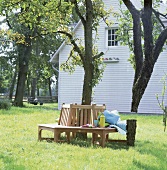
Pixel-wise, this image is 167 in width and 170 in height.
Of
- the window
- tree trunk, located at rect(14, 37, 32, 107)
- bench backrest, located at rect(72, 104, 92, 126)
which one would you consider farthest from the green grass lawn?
tree trunk, located at rect(14, 37, 32, 107)

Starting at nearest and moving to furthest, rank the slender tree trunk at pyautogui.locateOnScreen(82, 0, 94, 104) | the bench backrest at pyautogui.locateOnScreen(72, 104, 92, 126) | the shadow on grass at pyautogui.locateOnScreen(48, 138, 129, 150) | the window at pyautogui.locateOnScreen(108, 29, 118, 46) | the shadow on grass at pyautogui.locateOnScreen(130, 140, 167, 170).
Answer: the shadow on grass at pyautogui.locateOnScreen(130, 140, 167, 170) < the shadow on grass at pyautogui.locateOnScreen(48, 138, 129, 150) < the bench backrest at pyautogui.locateOnScreen(72, 104, 92, 126) < the slender tree trunk at pyautogui.locateOnScreen(82, 0, 94, 104) < the window at pyautogui.locateOnScreen(108, 29, 118, 46)

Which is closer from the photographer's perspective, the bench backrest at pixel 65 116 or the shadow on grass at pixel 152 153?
the shadow on grass at pixel 152 153

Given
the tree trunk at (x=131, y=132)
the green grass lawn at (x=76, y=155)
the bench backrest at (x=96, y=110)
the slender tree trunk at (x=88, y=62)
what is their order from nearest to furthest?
1. the green grass lawn at (x=76, y=155)
2. the tree trunk at (x=131, y=132)
3. the bench backrest at (x=96, y=110)
4. the slender tree trunk at (x=88, y=62)

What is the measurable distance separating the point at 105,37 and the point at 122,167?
1820cm

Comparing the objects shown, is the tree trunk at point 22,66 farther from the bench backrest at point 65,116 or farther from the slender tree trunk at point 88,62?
the bench backrest at point 65,116

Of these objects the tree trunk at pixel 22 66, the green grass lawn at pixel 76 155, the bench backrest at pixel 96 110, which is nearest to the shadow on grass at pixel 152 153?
the green grass lawn at pixel 76 155

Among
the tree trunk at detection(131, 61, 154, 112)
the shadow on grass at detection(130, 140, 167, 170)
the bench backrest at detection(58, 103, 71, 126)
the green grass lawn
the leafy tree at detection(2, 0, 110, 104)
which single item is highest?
the leafy tree at detection(2, 0, 110, 104)

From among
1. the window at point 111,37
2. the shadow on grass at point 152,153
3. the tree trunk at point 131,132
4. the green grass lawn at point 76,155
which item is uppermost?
the window at point 111,37

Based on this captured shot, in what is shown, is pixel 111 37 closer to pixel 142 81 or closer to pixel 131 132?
pixel 142 81

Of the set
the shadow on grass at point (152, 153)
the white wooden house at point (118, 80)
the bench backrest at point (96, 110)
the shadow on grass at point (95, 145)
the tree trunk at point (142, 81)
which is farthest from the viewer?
the white wooden house at point (118, 80)

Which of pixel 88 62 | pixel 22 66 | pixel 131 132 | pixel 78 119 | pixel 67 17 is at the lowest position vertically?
pixel 131 132

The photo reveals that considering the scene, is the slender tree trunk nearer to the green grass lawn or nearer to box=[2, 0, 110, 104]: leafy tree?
box=[2, 0, 110, 104]: leafy tree

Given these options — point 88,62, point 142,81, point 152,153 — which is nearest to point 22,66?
point 142,81

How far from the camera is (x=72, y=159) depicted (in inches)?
257
